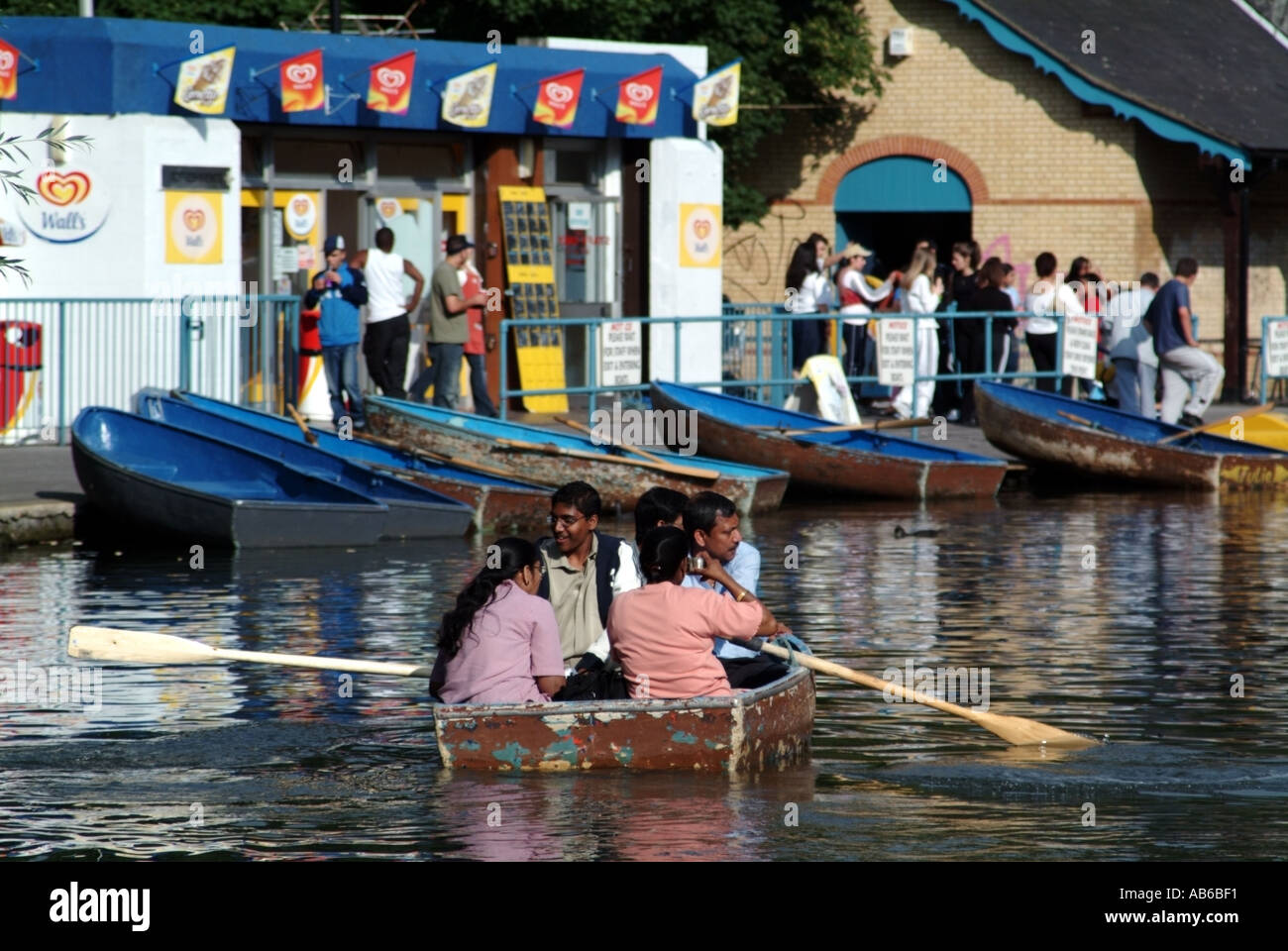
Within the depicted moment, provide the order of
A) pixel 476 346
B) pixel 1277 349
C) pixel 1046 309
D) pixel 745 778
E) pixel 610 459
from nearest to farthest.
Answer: pixel 745 778
pixel 610 459
pixel 476 346
pixel 1046 309
pixel 1277 349

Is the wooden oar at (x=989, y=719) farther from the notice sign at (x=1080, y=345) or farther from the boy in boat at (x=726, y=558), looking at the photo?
the notice sign at (x=1080, y=345)

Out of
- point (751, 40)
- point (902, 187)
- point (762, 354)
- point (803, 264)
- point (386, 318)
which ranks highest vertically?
point (751, 40)

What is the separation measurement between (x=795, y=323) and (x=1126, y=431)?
4629 mm

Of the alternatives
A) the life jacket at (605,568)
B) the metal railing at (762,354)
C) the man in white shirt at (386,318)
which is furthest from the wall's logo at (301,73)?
the life jacket at (605,568)

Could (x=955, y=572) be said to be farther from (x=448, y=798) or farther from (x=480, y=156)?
(x=480, y=156)

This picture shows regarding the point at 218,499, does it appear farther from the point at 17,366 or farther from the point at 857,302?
the point at 857,302

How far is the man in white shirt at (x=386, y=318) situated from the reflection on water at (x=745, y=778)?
6108 millimetres

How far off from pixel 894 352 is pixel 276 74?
7485mm

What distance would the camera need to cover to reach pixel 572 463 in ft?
66.5

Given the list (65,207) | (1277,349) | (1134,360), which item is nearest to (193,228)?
(65,207)

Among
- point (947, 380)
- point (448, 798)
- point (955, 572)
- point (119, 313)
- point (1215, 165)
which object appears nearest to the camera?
point (448, 798)

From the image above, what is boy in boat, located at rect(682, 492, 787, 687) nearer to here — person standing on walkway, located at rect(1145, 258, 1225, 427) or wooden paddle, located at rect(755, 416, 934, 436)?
wooden paddle, located at rect(755, 416, 934, 436)
